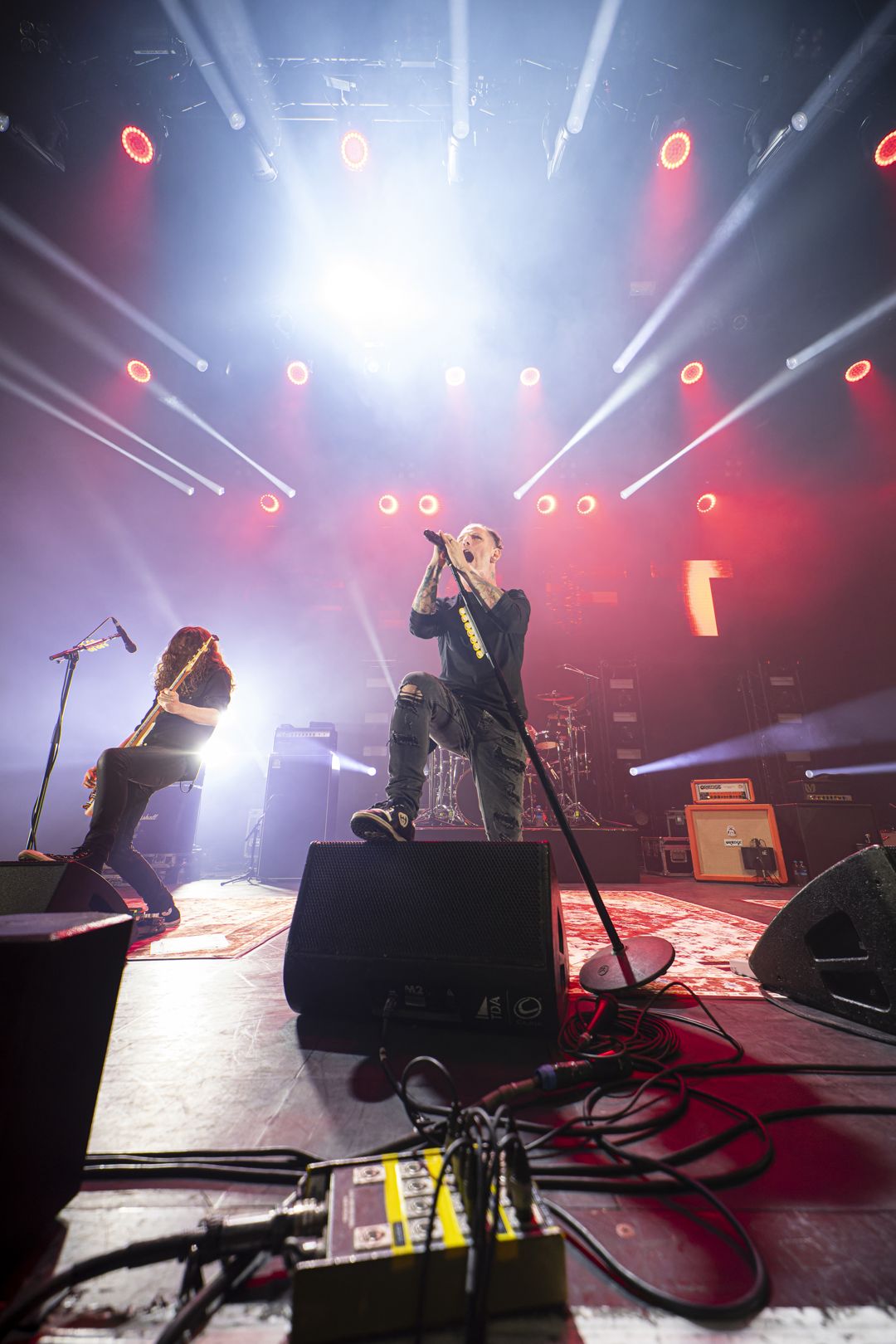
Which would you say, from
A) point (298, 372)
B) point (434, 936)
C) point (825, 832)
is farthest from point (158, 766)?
point (298, 372)

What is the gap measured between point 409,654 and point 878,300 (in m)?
8.02

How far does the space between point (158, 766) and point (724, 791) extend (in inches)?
240

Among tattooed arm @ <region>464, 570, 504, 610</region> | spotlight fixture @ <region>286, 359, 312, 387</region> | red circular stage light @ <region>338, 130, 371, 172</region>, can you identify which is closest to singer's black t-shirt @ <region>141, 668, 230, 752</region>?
tattooed arm @ <region>464, 570, 504, 610</region>

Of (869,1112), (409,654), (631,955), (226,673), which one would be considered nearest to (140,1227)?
(869,1112)

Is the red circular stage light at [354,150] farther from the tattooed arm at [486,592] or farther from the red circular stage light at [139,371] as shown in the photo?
the tattooed arm at [486,592]

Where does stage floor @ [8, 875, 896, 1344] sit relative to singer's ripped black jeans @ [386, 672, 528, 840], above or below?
below

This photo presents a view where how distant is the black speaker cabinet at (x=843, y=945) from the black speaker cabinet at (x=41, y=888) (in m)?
2.32

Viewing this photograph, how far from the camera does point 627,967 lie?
1.72 meters

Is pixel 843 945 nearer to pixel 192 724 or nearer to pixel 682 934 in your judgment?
pixel 682 934

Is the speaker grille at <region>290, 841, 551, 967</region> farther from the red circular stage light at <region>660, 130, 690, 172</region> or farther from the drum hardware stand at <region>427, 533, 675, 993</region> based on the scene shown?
the red circular stage light at <region>660, 130, 690, 172</region>

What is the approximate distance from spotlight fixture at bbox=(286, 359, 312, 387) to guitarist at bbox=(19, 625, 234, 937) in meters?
6.07

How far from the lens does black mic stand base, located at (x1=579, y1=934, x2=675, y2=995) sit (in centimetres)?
166

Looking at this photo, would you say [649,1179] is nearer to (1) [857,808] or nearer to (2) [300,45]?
(1) [857,808]

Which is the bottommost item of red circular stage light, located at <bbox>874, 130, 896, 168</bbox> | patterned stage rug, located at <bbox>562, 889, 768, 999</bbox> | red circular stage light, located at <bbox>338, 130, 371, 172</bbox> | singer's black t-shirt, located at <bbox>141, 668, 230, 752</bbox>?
patterned stage rug, located at <bbox>562, 889, 768, 999</bbox>
